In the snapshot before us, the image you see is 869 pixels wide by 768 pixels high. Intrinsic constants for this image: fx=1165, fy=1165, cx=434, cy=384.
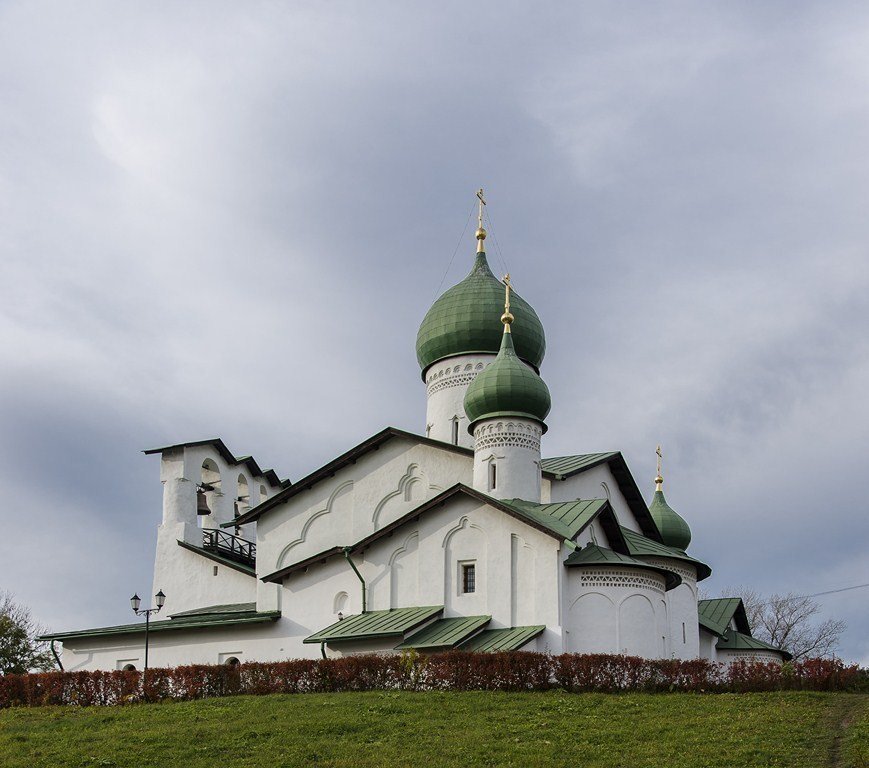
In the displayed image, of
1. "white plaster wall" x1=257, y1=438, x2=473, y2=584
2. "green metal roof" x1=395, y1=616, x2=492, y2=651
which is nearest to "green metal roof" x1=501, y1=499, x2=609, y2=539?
"green metal roof" x1=395, y1=616, x2=492, y2=651

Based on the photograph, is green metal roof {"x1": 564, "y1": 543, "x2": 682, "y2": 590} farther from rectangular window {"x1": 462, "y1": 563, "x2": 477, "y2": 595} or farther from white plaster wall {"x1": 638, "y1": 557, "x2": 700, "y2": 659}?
white plaster wall {"x1": 638, "y1": 557, "x2": 700, "y2": 659}

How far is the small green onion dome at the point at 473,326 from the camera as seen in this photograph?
93.0 ft

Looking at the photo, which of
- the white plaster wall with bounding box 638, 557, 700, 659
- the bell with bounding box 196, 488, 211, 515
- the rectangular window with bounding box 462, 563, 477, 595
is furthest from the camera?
the bell with bounding box 196, 488, 211, 515

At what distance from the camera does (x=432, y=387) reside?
28875 mm

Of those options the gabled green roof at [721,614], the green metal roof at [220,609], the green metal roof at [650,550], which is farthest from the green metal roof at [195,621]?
the gabled green roof at [721,614]

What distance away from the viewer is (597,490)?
25641 mm

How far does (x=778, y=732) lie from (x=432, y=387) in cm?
1641

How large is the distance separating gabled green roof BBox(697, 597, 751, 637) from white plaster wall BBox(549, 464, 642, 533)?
2741 mm

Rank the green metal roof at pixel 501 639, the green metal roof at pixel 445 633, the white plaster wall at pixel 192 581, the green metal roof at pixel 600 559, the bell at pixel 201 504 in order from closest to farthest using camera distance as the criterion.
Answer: the green metal roof at pixel 501 639
the green metal roof at pixel 445 633
the green metal roof at pixel 600 559
the white plaster wall at pixel 192 581
the bell at pixel 201 504

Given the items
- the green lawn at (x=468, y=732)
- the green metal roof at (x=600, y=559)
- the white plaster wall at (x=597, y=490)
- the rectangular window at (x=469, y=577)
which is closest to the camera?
the green lawn at (x=468, y=732)

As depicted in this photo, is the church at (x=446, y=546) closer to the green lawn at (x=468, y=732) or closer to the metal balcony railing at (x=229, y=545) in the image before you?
the metal balcony railing at (x=229, y=545)

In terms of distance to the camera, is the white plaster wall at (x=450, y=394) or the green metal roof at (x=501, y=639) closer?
the green metal roof at (x=501, y=639)

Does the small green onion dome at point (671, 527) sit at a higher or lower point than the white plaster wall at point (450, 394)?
lower

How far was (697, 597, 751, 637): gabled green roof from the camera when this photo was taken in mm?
27359
